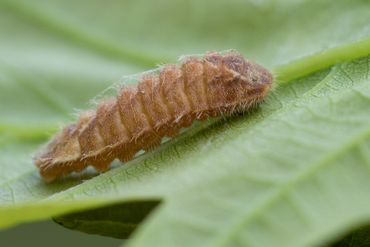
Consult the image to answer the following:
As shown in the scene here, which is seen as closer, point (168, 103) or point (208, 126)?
point (168, 103)

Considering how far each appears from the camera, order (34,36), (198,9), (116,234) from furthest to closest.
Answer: (34,36)
(198,9)
(116,234)

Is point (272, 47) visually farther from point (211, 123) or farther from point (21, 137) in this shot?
point (21, 137)

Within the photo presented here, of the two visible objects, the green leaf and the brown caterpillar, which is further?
the brown caterpillar

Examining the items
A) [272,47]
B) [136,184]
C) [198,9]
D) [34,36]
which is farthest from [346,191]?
[34,36]
